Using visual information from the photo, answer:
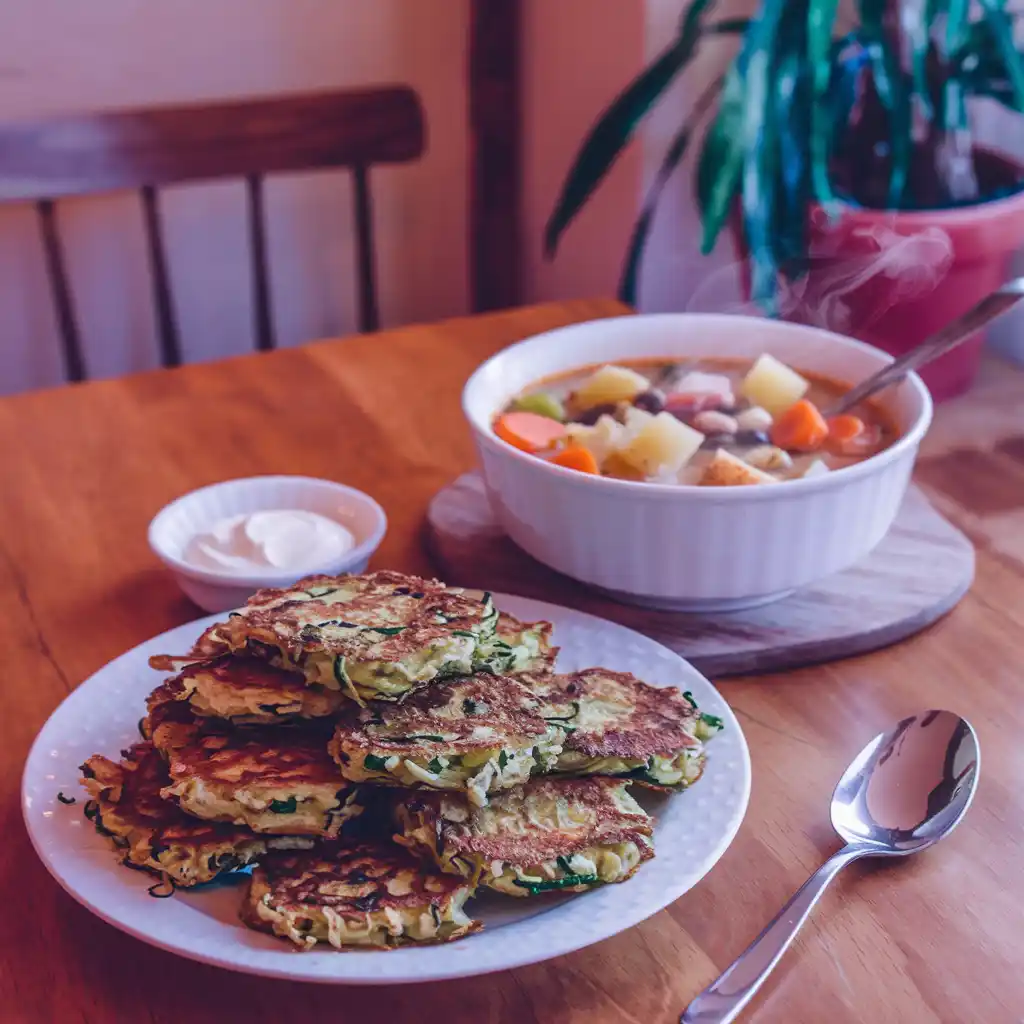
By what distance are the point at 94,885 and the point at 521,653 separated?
0.32 metres

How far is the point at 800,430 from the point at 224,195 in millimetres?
1716

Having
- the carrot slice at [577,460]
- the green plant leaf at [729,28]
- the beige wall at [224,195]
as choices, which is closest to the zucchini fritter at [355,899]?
the carrot slice at [577,460]

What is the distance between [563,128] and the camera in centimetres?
255

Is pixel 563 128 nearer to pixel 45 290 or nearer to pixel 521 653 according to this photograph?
pixel 45 290

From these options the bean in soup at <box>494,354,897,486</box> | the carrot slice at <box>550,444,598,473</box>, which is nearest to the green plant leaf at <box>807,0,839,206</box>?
the bean in soup at <box>494,354,897,486</box>

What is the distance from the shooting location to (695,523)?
1.00 metres

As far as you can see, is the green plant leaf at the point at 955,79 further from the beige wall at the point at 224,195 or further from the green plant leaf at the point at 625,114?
the beige wall at the point at 224,195

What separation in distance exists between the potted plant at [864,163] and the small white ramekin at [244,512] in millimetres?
612

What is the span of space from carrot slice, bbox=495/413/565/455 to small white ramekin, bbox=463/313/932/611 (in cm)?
3

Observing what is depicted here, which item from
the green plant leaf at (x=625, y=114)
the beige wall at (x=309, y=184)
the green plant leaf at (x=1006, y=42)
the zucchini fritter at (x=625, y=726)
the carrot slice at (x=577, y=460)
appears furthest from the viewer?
the beige wall at (x=309, y=184)

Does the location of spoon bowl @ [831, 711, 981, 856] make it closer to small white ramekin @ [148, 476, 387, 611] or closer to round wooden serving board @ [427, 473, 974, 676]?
round wooden serving board @ [427, 473, 974, 676]

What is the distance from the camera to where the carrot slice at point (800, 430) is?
1182 millimetres

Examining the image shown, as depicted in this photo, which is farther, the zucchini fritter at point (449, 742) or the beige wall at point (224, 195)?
the beige wall at point (224, 195)

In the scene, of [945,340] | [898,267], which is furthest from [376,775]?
[898,267]
